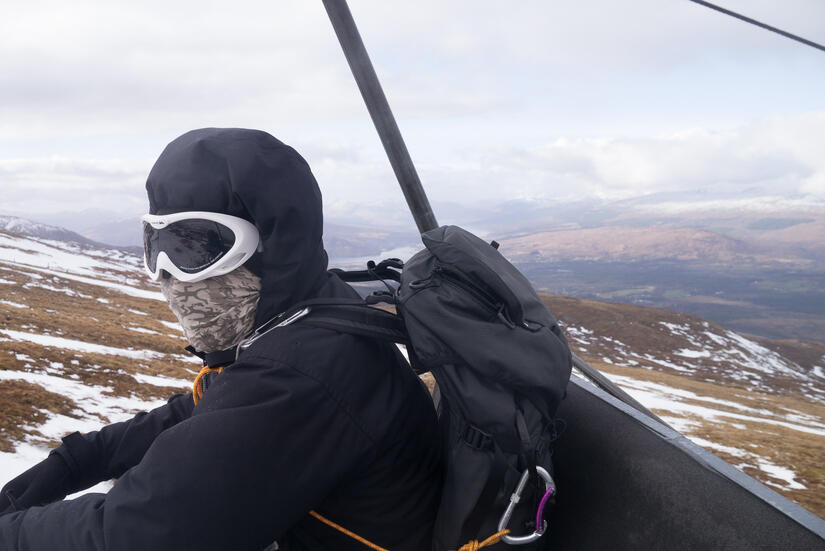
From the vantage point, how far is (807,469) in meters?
15.6

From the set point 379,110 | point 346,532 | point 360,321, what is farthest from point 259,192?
point 379,110

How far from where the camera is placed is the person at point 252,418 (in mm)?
1790

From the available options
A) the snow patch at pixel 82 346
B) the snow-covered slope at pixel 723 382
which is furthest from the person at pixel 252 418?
the snow patch at pixel 82 346

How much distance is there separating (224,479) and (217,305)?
84cm

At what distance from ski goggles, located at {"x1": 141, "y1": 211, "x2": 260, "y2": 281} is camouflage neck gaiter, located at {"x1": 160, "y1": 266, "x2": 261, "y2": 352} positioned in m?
0.06

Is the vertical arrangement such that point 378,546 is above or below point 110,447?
below

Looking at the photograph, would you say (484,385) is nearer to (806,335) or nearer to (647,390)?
(647,390)

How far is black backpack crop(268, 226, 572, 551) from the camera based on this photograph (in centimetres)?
201

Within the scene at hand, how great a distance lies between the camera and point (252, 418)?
1847 millimetres

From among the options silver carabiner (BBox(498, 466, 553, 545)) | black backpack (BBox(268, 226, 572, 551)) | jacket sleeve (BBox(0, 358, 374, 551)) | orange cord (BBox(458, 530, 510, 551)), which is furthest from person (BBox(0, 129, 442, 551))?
silver carabiner (BBox(498, 466, 553, 545))

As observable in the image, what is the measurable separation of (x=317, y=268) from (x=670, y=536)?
6.24 feet

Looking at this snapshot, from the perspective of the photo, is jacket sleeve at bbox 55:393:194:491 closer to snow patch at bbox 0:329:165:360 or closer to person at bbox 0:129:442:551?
person at bbox 0:129:442:551

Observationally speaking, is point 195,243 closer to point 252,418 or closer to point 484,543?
point 252,418

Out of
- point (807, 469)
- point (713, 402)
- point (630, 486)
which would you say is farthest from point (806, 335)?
point (630, 486)
